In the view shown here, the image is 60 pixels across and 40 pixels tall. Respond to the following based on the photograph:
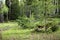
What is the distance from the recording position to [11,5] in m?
38.7

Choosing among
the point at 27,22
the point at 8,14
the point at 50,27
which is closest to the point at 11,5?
the point at 8,14

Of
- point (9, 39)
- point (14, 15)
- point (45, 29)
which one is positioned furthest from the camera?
point (14, 15)

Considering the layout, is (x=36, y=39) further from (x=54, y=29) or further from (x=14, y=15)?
(x=14, y=15)

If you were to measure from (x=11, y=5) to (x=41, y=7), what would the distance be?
19697 millimetres

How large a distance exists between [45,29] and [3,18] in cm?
1847

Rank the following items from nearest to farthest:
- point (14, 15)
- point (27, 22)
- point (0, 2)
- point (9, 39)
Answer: point (9, 39), point (27, 22), point (0, 2), point (14, 15)

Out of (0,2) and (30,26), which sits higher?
(0,2)

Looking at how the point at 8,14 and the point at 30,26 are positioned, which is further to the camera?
the point at 8,14

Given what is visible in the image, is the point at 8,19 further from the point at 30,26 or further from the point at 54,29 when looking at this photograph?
the point at 54,29

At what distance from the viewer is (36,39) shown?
14750mm

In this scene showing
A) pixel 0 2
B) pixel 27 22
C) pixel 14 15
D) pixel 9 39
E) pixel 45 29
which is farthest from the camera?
pixel 14 15

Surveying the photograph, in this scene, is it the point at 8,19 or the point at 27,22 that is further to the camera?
the point at 8,19

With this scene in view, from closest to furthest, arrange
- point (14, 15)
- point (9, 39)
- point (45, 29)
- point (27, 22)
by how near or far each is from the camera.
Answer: point (9, 39) → point (45, 29) → point (27, 22) → point (14, 15)

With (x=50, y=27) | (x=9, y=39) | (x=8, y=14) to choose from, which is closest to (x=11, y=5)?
(x=8, y=14)
